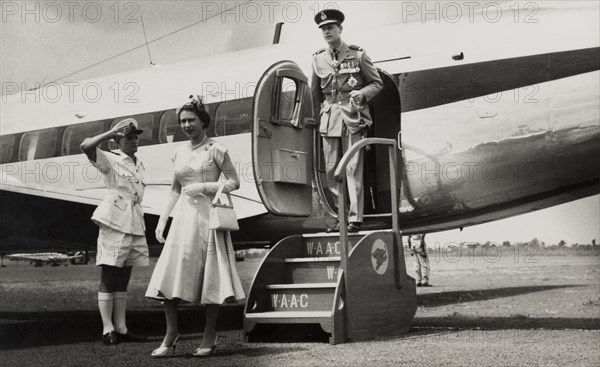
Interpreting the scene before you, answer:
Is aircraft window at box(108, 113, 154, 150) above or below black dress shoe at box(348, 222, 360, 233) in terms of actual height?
above

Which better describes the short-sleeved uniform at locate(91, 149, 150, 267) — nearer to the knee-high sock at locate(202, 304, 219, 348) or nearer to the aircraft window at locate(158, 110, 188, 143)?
the knee-high sock at locate(202, 304, 219, 348)

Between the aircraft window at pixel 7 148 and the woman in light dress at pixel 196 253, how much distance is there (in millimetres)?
7362

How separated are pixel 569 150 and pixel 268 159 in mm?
2651

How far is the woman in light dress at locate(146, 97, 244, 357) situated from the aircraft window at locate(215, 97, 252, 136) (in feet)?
12.0

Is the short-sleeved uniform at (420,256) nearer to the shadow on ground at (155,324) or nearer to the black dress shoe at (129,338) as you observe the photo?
the shadow on ground at (155,324)

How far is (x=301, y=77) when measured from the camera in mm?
6480

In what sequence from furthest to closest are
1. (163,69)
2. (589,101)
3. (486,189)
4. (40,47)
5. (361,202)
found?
(163,69) < (40,47) < (486,189) < (589,101) < (361,202)

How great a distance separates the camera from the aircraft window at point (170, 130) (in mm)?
9398

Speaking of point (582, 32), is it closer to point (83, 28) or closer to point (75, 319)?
point (83, 28)

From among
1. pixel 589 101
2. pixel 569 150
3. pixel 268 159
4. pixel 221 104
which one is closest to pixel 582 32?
pixel 589 101

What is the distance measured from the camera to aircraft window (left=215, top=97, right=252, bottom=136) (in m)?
8.70

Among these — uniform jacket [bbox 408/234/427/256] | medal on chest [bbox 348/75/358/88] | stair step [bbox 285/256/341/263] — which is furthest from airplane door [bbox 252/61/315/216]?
uniform jacket [bbox 408/234/427/256]

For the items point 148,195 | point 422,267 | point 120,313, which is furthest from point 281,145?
point 422,267

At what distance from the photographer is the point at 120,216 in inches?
238
